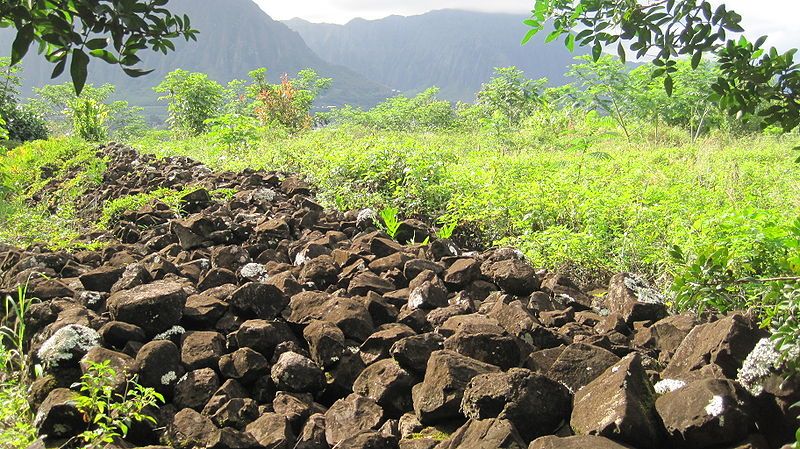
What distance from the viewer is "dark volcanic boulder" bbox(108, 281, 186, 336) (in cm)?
263

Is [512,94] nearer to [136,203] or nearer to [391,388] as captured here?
[136,203]

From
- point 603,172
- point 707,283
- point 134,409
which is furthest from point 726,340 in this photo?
point 603,172

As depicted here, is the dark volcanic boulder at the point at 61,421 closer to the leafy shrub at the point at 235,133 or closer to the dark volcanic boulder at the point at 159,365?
the dark volcanic boulder at the point at 159,365

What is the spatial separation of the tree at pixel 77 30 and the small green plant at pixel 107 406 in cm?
118

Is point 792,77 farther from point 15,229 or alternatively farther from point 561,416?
point 15,229

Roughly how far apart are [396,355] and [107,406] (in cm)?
103

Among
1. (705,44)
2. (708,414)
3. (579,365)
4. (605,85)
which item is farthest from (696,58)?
(605,85)

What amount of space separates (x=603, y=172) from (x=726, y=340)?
4277mm

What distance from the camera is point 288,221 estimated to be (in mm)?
4496

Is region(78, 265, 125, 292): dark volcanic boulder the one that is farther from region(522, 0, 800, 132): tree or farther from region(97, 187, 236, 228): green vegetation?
region(522, 0, 800, 132): tree

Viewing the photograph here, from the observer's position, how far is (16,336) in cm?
261

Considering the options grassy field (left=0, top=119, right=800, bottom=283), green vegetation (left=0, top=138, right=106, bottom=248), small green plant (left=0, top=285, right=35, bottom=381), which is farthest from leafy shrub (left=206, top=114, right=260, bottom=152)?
small green plant (left=0, top=285, right=35, bottom=381)

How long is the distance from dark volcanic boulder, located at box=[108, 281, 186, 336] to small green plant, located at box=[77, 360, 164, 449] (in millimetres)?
412

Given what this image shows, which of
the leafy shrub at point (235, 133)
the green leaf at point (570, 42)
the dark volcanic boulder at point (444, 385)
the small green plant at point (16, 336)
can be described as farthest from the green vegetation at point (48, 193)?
the green leaf at point (570, 42)
